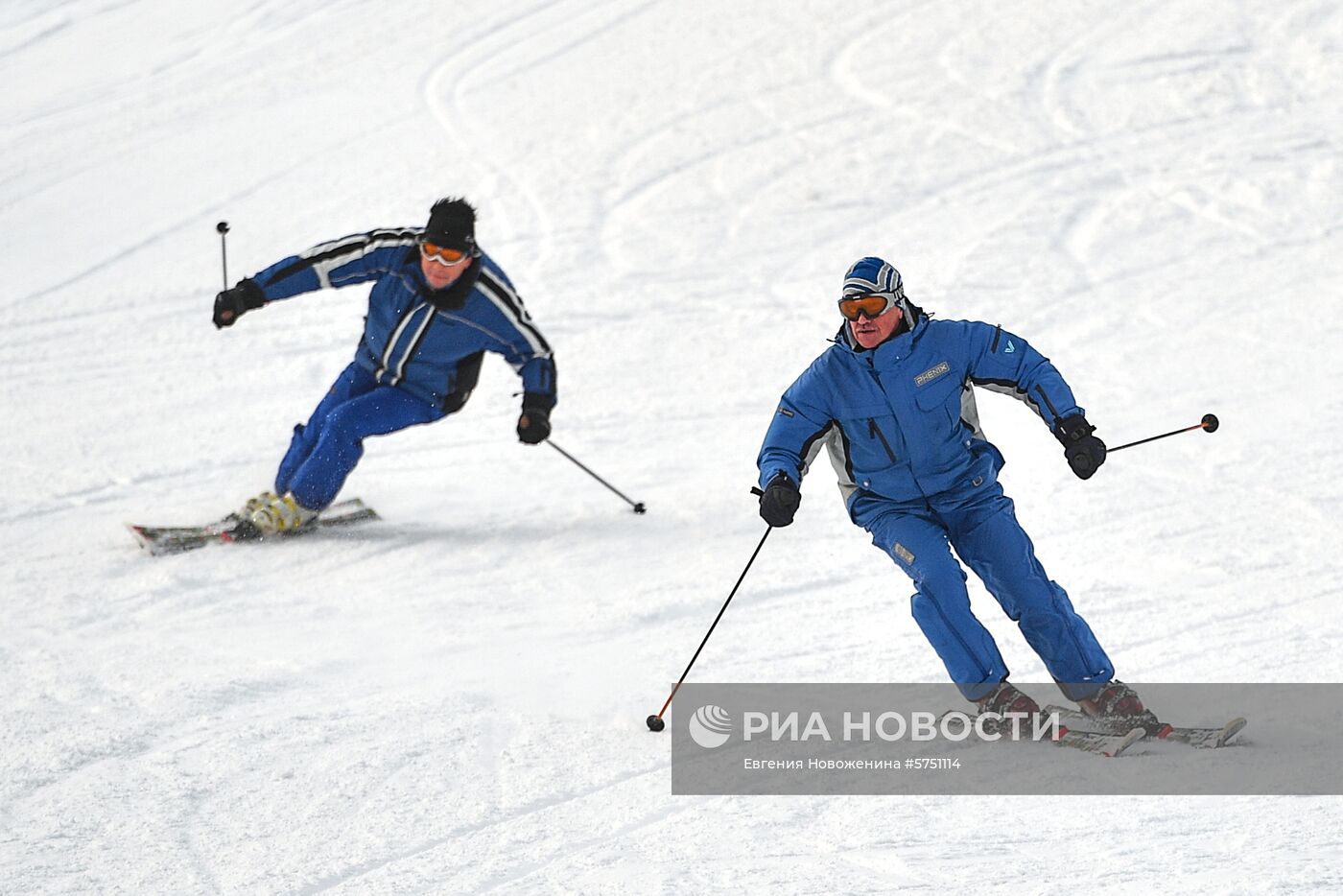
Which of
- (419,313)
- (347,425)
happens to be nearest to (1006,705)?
(419,313)

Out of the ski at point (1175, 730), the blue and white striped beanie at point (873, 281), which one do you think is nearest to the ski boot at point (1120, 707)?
the ski at point (1175, 730)

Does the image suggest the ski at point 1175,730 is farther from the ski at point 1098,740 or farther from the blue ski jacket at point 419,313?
the blue ski jacket at point 419,313

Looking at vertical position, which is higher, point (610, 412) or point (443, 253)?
point (443, 253)

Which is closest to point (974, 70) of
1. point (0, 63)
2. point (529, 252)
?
point (529, 252)

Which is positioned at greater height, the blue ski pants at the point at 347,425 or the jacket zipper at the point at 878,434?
the jacket zipper at the point at 878,434

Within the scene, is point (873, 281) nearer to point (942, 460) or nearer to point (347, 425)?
point (942, 460)

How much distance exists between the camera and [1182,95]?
1329 centimetres

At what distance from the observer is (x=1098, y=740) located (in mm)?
4555

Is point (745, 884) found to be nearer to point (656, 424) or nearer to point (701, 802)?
point (701, 802)

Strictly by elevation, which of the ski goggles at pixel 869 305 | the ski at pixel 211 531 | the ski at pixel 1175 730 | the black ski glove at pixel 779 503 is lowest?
the ski at pixel 211 531

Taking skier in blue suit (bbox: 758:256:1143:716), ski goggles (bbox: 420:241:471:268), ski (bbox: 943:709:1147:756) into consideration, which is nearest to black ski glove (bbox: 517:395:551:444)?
ski goggles (bbox: 420:241:471:268)

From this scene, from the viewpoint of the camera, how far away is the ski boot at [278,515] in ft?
23.2

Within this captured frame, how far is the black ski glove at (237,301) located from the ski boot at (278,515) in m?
0.86

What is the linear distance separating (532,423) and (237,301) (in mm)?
1427
